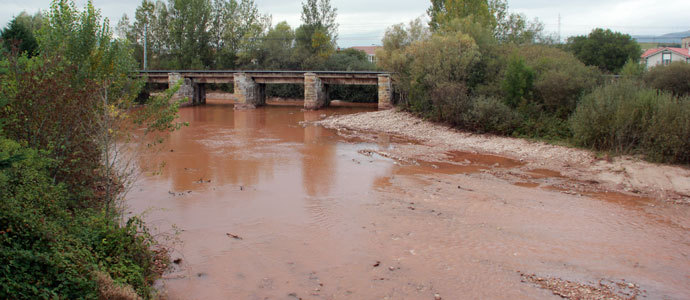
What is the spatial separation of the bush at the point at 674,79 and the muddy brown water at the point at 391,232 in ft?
27.3

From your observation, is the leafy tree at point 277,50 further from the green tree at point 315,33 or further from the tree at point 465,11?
the tree at point 465,11

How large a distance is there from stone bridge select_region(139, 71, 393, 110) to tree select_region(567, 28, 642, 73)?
55.8 ft

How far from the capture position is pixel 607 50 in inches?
1612

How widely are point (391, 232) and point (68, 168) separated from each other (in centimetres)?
637

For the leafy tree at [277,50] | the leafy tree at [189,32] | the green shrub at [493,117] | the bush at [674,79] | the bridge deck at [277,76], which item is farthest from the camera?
the leafy tree at [189,32]

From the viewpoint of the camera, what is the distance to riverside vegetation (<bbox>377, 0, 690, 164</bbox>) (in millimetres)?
17797

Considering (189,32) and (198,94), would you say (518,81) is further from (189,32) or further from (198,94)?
(189,32)

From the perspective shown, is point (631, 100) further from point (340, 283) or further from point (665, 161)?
point (340, 283)

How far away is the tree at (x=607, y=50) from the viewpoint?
40.9m

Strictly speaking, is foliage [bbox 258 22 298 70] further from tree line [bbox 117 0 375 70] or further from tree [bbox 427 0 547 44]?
tree [bbox 427 0 547 44]

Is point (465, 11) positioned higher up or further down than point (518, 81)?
higher up

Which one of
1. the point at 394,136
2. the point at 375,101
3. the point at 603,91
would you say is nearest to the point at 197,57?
the point at 375,101

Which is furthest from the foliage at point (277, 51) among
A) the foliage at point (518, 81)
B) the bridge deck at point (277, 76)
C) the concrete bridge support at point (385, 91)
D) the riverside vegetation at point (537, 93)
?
the foliage at point (518, 81)

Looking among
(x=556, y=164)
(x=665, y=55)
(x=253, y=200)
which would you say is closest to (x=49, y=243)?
(x=253, y=200)
